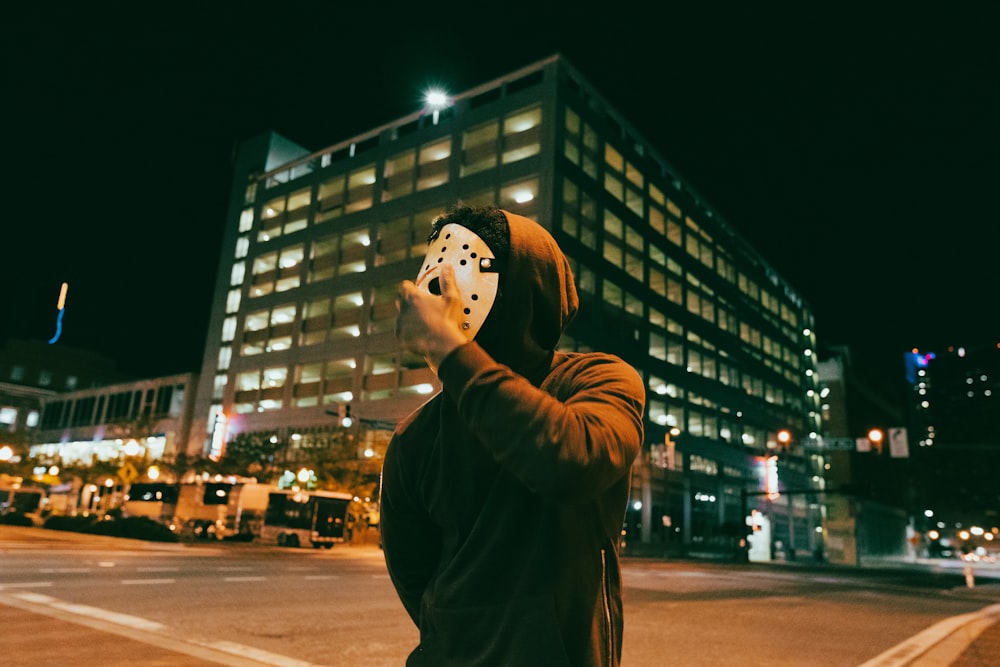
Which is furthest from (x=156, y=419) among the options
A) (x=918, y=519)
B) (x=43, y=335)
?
(x=918, y=519)

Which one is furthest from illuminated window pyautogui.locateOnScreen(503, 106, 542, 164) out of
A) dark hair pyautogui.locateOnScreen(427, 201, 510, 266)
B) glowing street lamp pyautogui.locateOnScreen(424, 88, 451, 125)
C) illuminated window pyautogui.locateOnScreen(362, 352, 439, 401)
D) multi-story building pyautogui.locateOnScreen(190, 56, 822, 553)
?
dark hair pyautogui.locateOnScreen(427, 201, 510, 266)

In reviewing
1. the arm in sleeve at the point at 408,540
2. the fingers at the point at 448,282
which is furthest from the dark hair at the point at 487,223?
the arm in sleeve at the point at 408,540

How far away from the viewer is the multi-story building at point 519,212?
53.1 meters

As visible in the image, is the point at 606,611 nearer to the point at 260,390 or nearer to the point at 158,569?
the point at 158,569

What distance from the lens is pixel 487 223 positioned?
5.43 feet

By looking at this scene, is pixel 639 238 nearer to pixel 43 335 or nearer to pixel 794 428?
pixel 794 428

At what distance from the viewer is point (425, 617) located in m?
1.69

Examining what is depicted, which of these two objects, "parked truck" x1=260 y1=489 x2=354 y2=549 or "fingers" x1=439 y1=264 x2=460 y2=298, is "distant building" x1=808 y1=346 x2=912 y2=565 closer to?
"parked truck" x1=260 y1=489 x2=354 y2=549

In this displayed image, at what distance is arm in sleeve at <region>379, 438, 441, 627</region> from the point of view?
180 centimetres

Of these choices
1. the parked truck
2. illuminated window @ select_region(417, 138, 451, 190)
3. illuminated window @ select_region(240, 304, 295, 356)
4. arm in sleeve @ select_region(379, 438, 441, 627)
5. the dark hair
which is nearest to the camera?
the dark hair

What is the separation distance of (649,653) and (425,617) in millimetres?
7334

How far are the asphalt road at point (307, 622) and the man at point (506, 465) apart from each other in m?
5.55

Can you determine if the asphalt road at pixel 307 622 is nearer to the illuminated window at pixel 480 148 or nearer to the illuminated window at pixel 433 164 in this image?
the illuminated window at pixel 480 148

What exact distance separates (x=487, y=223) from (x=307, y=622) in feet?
29.1
